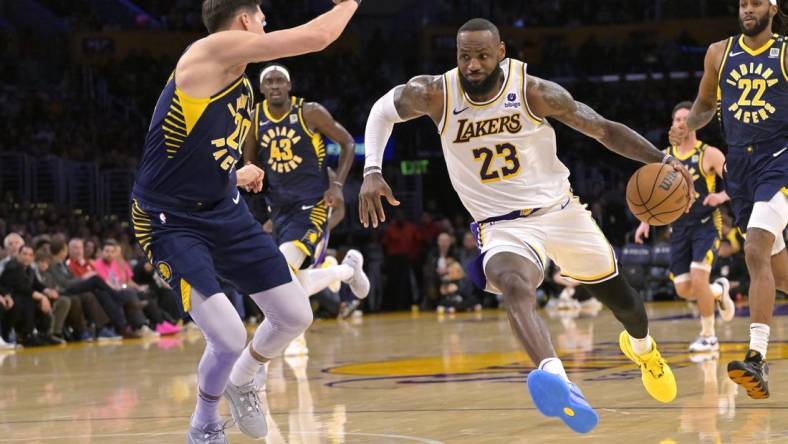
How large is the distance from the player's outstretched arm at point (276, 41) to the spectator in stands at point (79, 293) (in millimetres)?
9537

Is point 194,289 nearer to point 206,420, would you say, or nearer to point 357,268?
point 206,420

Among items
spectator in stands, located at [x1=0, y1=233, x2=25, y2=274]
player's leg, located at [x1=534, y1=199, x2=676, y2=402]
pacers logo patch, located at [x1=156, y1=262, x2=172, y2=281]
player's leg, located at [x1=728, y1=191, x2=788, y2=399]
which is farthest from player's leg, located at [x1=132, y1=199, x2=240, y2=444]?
spectator in stands, located at [x1=0, y1=233, x2=25, y2=274]

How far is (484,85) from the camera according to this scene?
6199 mm

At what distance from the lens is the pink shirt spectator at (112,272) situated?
15359 mm

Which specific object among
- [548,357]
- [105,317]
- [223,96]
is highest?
[223,96]

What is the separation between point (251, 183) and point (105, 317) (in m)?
9.28

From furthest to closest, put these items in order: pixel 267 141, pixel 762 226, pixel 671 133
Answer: pixel 267 141 < pixel 671 133 < pixel 762 226

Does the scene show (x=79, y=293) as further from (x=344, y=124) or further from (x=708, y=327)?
(x=344, y=124)

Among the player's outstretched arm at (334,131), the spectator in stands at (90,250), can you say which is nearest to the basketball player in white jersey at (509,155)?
the player's outstretched arm at (334,131)

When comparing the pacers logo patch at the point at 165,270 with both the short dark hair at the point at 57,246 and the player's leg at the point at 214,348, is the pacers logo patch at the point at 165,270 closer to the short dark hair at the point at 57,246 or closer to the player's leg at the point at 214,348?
the player's leg at the point at 214,348

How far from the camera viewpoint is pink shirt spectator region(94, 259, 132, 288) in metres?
15.4

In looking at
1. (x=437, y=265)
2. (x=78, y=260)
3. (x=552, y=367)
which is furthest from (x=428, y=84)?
(x=437, y=265)

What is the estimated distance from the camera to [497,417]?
21.3ft

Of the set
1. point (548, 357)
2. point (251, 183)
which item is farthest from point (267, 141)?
point (548, 357)
